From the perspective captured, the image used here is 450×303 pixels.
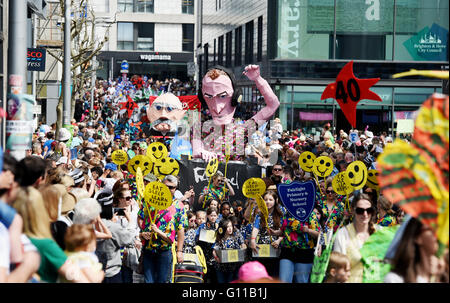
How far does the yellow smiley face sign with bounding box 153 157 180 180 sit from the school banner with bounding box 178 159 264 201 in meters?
1.16

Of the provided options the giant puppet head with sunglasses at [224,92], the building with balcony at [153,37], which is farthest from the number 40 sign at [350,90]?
the building with balcony at [153,37]

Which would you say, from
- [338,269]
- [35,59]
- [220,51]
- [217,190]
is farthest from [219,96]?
[220,51]

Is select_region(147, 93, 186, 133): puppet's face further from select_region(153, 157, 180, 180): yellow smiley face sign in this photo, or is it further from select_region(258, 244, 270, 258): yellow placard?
select_region(258, 244, 270, 258): yellow placard

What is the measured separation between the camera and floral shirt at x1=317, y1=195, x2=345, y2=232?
8.77 m

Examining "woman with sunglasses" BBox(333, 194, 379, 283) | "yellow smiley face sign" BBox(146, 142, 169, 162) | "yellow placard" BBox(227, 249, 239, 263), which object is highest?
"yellow smiley face sign" BBox(146, 142, 169, 162)

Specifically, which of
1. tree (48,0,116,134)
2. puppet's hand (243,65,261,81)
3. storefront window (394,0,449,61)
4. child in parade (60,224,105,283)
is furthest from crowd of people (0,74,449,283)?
storefront window (394,0,449,61)

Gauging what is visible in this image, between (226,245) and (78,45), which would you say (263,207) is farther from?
(78,45)

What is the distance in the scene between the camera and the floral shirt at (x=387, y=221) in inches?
325

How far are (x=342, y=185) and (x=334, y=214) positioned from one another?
1.22 ft

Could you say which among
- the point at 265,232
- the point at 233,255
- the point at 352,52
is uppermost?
the point at 352,52

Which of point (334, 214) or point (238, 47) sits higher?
point (238, 47)

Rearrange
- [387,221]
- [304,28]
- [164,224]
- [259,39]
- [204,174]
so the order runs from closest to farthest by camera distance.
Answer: [387,221], [164,224], [204,174], [304,28], [259,39]

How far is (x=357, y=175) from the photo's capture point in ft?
29.6

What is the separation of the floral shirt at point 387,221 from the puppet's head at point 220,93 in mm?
3831
